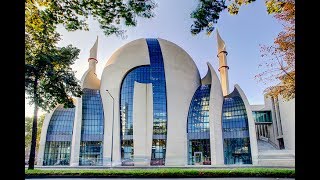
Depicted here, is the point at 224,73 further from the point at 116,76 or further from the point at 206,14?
the point at 206,14

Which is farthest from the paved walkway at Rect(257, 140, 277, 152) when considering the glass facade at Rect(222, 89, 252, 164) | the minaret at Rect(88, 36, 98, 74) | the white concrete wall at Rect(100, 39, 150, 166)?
the minaret at Rect(88, 36, 98, 74)

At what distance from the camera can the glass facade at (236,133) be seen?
1582 inches

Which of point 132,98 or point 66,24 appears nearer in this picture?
point 66,24

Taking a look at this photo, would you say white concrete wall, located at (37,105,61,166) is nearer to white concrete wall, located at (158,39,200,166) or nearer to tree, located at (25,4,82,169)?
white concrete wall, located at (158,39,200,166)

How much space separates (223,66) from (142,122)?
22.2 meters

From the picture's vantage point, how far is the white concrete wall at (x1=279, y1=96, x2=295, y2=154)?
38875 mm

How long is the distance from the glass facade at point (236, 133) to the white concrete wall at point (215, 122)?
894 mm

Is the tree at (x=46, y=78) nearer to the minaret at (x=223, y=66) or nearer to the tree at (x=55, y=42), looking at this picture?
the tree at (x=55, y=42)

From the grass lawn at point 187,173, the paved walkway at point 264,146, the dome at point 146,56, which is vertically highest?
the dome at point 146,56

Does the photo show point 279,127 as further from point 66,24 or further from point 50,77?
point 66,24

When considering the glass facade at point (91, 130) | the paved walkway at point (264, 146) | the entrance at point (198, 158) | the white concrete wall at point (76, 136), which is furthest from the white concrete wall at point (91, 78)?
the paved walkway at point (264, 146)
